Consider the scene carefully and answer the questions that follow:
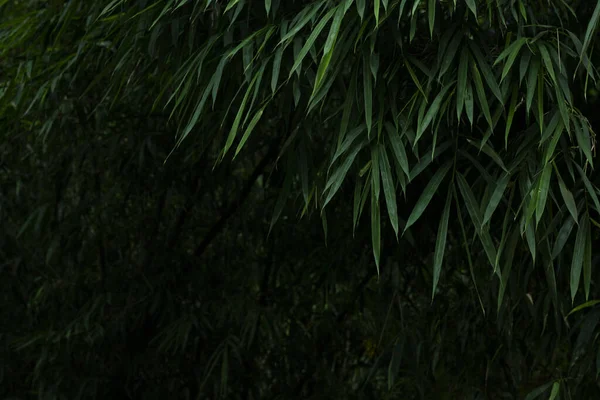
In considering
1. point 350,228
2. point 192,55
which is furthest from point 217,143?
Result: point 350,228

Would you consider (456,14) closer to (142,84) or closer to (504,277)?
(504,277)

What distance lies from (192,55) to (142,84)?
629 millimetres

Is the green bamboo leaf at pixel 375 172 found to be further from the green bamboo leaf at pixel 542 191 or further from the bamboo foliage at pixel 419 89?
the green bamboo leaf at pixel 542 191

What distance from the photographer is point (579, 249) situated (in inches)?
78.9

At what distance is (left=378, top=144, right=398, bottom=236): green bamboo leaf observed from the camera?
6.41 ft

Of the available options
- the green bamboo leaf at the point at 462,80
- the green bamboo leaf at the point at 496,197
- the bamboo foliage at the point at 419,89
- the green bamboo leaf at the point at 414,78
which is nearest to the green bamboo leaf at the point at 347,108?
the bamboo foliage at the point at 419,89

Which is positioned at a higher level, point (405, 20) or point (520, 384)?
point (405, 20)

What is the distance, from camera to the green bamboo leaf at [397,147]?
196cm

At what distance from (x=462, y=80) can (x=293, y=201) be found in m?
1.14

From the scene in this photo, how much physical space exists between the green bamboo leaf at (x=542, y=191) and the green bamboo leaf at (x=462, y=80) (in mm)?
220

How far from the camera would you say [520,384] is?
274 centimetres

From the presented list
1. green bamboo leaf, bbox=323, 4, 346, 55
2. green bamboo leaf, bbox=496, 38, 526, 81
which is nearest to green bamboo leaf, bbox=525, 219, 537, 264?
green bamboo leaf, bbox=496, 38, 526, 81

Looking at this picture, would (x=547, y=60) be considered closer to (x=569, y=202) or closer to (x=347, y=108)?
(x=569, y=202)

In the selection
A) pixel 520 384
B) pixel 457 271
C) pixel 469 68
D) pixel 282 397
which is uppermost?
pixel 469 68
